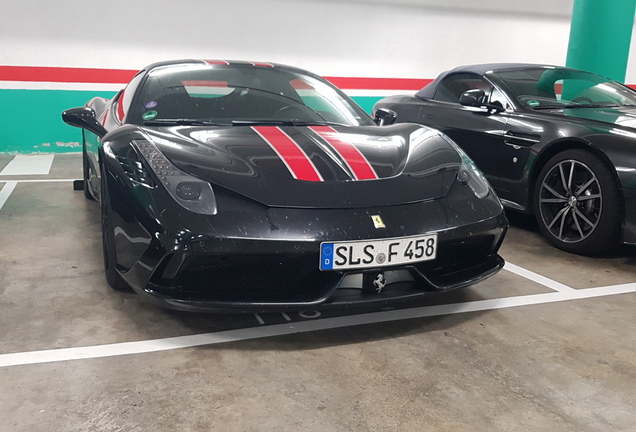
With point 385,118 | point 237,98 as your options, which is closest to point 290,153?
point 237,98

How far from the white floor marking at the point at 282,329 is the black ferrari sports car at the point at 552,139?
0.51m

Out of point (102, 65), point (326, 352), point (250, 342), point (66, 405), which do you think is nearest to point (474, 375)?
point (326, 352)

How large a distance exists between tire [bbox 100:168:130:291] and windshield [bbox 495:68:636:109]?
2627 millimetres

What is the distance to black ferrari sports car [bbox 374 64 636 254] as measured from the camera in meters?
3.17

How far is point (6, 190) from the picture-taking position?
186 inches

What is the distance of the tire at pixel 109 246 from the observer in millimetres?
2428

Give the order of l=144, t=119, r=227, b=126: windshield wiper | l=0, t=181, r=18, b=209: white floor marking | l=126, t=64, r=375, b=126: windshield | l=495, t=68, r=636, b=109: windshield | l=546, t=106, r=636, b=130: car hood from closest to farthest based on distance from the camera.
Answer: l=144, t=119, r=227, b=126: windshield wiper → l=126, t=64, r=375, b=126: windshield → l=546, t=106, r=636, b=130: car hood → l=495, t=68, r=636, b=109: windshield → l=0, t=181, r=18, b=209: white floor marking

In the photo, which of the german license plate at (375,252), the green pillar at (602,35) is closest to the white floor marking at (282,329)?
the german license plate at (375,252)

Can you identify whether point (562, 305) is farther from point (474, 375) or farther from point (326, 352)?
point (326, 352)

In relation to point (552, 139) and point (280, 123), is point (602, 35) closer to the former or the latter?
point (552, 139)

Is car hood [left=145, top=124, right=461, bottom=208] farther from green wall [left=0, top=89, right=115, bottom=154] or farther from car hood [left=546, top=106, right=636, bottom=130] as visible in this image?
green wall [left=0, top=89, right=115, bottom=154]

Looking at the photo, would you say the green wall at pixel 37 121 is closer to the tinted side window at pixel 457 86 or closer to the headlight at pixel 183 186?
the tinted side window at pixel 457 86

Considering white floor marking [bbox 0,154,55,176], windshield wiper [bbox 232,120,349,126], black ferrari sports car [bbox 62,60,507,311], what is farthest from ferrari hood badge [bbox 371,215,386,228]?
white floor marking [bbox 0,154,55,176]

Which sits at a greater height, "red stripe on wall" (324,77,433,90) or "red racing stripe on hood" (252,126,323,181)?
"red racing stripe on hood" (252,126,323,181)
